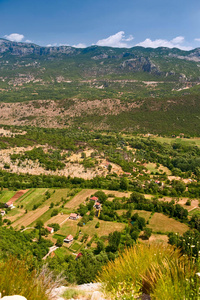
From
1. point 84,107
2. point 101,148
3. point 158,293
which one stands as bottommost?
point 101,148

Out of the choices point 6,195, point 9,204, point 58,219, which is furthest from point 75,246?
point 6,195

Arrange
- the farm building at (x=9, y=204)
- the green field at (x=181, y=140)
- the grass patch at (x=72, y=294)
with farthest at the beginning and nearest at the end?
the green field at (x=181, y=140)
the farm building at (x=9, y=204)
the grass patch at (x=72, y=294)

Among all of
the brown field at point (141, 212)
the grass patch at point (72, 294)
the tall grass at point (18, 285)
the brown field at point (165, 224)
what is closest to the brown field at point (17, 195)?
the brown field at point (141, 212)

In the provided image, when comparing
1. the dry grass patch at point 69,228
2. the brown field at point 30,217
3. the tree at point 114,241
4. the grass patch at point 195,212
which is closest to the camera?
the tree at point 114,241

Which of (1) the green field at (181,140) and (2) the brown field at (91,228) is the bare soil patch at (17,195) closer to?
(2) the brown field at (91,228)

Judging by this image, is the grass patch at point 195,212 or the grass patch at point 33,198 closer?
the grass patch at point 195,212

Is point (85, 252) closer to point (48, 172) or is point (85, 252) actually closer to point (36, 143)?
point (48, 172)

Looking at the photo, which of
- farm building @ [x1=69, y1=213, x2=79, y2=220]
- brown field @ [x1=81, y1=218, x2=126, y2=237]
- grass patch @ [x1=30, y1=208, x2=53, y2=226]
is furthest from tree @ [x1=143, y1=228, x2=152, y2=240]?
grass patch @ [x1=30, y1=208, x2=53, y2=226]

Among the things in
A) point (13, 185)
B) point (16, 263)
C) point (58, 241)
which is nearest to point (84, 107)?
point (13, 185)
